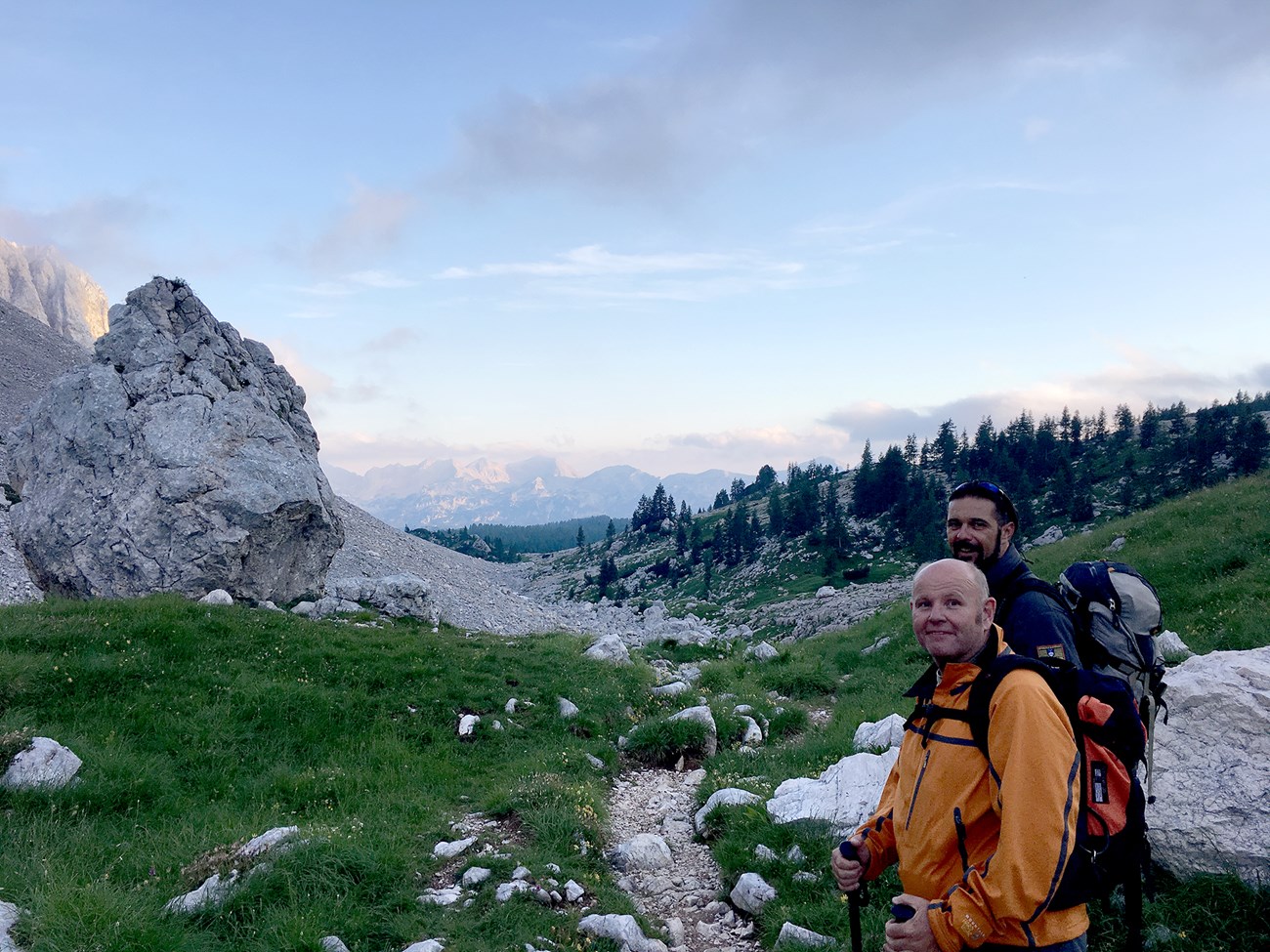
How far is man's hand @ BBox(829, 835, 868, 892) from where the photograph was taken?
16.8ft

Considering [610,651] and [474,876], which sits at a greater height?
[474,876]

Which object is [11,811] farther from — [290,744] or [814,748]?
[814,748]

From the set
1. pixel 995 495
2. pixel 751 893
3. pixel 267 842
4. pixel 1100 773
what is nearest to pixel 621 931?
pixel 751 893

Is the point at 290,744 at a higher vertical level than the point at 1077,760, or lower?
lower

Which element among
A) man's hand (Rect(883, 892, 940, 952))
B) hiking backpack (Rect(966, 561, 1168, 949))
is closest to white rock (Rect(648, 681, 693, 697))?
man's hand (Rect(883, 892, 940, 952))

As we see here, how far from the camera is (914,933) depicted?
4.22 metres

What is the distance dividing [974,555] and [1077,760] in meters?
2.58

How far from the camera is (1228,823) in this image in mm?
7207

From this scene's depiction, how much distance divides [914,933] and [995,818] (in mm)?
869

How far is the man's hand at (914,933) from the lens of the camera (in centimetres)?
419

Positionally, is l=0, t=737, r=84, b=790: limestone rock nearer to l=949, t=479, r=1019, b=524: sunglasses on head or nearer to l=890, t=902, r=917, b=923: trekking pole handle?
l=890, t=902, r=917, b=923: trekking pole handle

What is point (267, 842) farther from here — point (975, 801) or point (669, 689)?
point (669, 689)

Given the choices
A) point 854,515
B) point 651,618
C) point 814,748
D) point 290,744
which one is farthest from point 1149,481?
point 290,744

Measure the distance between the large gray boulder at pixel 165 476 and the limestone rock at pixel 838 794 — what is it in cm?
1798
